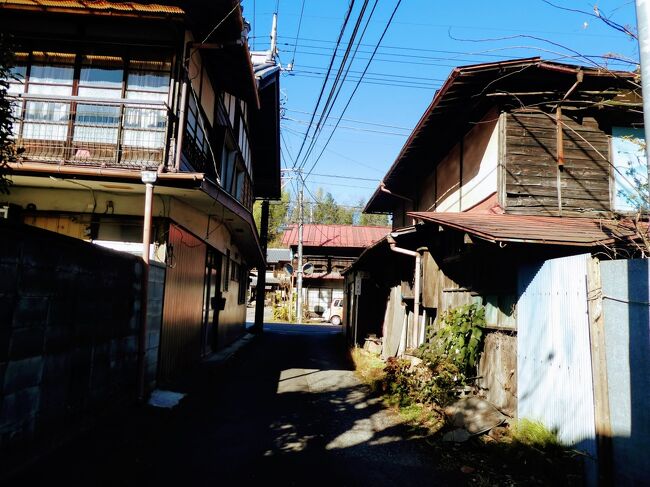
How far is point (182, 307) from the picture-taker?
345 inches

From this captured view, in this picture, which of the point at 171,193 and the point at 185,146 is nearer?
the point at 171,193

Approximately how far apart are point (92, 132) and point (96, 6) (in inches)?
77.6

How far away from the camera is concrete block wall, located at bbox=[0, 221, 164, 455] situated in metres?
3.30

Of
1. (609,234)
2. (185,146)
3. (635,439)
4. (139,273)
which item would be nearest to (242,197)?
(185,146)

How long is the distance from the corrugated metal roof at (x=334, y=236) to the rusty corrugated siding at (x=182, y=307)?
75.9 feet

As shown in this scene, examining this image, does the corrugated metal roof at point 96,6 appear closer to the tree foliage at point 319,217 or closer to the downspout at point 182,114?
the downspout at point 182,114

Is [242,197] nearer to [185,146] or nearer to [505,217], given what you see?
[185,146]

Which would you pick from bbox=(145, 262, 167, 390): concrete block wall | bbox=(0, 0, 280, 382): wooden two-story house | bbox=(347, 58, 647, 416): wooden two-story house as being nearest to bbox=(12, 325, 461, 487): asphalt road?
bbox=(145, 262, 167, 390): concrete block wall

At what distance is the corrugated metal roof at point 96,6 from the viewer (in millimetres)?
7090

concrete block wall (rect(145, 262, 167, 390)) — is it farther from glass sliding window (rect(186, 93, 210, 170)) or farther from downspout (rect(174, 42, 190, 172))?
glass sliding window (rect(186, 93, 210, 170))

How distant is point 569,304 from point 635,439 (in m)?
1.35

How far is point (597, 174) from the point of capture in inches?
311

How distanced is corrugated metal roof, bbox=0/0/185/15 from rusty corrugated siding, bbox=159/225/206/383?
11.4ft

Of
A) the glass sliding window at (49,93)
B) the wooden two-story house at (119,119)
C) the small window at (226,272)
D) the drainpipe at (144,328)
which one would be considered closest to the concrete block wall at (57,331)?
the drainpipe at (144,328)
